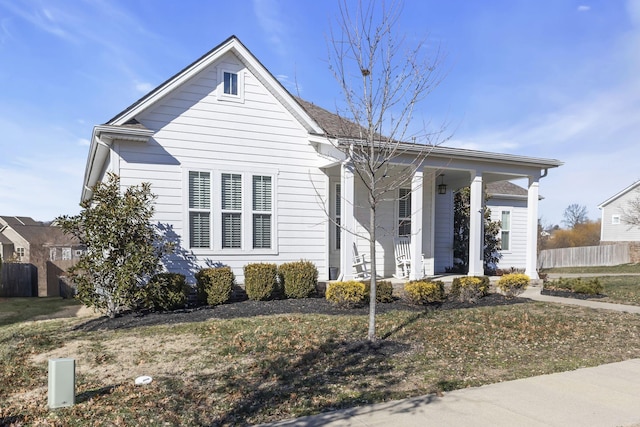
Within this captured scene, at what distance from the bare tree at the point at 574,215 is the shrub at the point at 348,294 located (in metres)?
63.0

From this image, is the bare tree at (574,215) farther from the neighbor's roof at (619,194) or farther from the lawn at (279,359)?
the lawn at (279,359)

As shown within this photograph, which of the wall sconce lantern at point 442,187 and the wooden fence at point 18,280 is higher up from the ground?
the wall sconce lantern at point 442,187

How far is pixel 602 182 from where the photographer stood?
39656 mm

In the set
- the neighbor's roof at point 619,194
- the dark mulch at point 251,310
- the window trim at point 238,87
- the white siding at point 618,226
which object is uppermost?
the window trim at point 238,87

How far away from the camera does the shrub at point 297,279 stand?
983 centimetres

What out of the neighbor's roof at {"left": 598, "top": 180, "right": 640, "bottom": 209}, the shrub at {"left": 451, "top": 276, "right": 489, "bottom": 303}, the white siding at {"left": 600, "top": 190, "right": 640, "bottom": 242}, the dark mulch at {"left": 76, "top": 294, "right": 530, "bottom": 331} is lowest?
the dark mulch at {"left": 76, "top": 294, "right": 530, "bottom": 331}

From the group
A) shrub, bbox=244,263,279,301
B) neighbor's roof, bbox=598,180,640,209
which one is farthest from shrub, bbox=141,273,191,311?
neighbor's roof, bbox=598,180,640,209

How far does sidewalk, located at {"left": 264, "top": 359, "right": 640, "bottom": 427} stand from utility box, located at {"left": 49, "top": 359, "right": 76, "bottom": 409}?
207 centimetres

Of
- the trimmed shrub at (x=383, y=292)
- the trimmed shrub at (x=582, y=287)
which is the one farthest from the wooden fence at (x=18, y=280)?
the trimmed shrub at (x=582, y=287)

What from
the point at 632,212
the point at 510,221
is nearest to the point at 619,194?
the point at 632,212

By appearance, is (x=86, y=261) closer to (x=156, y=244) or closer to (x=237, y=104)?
(x=156, y=244)

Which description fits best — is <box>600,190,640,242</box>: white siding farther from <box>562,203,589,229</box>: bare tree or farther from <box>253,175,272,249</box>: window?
<box>253,175,272,249</box>: window

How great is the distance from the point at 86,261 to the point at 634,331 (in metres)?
A: 10.2

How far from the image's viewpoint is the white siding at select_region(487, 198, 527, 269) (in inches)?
703
